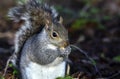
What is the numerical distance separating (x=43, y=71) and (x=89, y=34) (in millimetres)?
→ 4470

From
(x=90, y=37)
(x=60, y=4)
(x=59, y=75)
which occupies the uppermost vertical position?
(x=60, y=4)

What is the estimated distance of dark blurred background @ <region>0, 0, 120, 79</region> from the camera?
6.15 meters

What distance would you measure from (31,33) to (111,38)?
12.7 ft

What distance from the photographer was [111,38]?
9109mm

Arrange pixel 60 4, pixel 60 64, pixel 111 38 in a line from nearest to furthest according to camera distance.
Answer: pixel 60 64 < pixel 111 38 < pixel 60 4

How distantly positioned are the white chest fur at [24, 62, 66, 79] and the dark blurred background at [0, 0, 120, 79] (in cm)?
33

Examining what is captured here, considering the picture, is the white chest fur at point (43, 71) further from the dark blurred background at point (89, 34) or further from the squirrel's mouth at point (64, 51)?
the dark blurred background at point (89, 34)

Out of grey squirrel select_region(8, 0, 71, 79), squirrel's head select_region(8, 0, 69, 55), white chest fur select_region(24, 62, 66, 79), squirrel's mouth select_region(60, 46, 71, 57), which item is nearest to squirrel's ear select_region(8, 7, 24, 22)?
squirrel's head select_region(8, 0, 69, 55)

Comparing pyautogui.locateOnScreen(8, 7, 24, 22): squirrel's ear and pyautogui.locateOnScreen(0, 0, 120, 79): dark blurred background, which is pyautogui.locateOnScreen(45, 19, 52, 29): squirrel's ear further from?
pyautogui.locateOnScreen(0, 0, 120, 79): dark blurred background

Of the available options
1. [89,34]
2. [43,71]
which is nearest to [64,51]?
[43,71]

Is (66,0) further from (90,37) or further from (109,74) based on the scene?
(109,74)

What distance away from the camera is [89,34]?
9.41m

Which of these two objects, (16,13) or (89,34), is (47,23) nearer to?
(16,13)

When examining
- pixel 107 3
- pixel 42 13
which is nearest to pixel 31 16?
pixel 42 13
